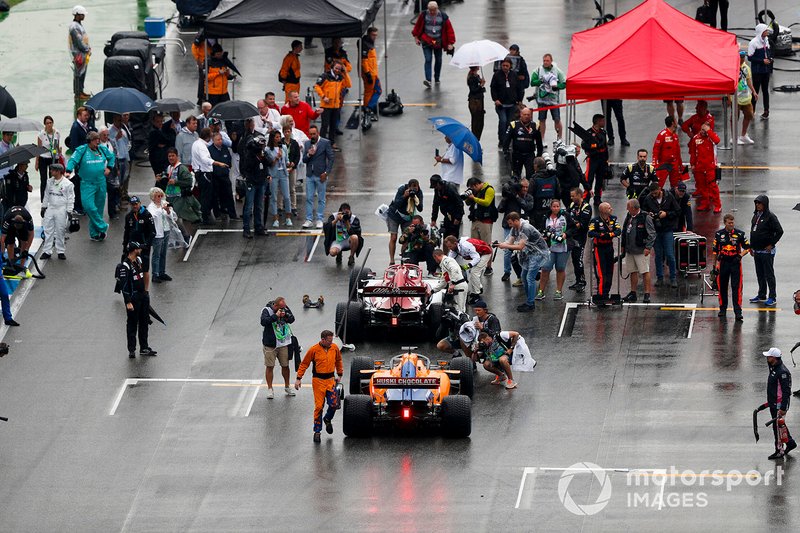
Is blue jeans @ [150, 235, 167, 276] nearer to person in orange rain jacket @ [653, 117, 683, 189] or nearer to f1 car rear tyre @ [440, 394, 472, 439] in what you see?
f1 car rear tyre @ [440, 394, 472, 439]

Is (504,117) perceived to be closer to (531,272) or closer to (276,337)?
(531,272)

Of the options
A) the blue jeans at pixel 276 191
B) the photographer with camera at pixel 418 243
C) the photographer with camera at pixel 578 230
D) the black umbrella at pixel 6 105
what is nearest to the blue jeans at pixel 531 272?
Answer: the photographer with camera at pixel 578 230

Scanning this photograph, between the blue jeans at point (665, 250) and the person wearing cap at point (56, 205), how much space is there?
10.5 metres

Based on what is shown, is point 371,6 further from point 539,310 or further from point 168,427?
point 168,427

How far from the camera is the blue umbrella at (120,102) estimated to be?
34.2 meters

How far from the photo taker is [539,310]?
2964 centimetres

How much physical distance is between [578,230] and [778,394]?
22.6ft

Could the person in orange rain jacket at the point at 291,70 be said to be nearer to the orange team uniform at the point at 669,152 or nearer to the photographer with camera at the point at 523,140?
the photographer with camera at the point at 523,140

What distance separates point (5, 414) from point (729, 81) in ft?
47.8

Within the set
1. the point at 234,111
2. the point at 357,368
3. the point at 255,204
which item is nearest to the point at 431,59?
the point at 234,111

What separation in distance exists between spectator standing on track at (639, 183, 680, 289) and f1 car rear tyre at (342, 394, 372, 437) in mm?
7629

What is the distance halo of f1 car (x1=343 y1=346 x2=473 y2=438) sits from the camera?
2473 centimetres

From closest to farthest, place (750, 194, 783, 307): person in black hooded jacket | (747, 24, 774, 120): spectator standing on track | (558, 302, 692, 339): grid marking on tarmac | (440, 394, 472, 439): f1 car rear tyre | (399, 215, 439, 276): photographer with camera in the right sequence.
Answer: (440, 394, 472, 439): f1 car rear tyre → (750, 194, 783, 307): person in black hooded jacket → (558, 302, 692, 339): grid marking on tarmac → (399, 215, 439, 276): photographer with camera → (747, 24, 774, 120): spectator standing on track

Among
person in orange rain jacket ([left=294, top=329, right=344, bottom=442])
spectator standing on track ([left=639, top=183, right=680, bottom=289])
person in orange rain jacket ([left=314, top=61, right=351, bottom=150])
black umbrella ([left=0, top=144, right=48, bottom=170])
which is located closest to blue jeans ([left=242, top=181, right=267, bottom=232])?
black umbrella ([left=0, top=144, right=48, bottom=170])
